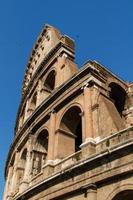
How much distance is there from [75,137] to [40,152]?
294cm

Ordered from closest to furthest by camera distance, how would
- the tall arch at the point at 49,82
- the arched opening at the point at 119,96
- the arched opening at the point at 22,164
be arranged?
1. the arched opening at the point at 119,96
2. the arched opening at the point at 22,164
3. the tall arch at the point at 49,82

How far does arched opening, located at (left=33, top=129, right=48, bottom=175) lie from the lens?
18.1m

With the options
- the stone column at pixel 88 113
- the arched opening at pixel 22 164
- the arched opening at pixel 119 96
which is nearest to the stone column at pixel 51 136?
the stone column at pixel 88 113

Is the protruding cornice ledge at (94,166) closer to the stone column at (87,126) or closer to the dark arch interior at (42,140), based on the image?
→ the stone column at (87,126)

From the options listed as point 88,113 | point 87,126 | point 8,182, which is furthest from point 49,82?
point 87,126

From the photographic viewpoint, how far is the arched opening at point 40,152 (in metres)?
18.1

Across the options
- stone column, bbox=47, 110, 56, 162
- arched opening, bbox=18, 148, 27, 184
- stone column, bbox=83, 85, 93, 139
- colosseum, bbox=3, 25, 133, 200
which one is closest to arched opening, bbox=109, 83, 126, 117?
colosseum, bbox=3, 25, 133, 200

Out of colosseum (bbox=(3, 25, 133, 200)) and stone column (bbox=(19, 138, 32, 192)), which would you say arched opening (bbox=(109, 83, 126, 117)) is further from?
stone column (bbox=(19, 138, 32, 192))

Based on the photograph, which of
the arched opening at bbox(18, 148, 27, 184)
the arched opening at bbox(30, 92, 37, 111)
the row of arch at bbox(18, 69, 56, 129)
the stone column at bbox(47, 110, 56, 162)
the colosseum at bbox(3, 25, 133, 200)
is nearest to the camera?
the colosseum at bbox(3, 25, 133, 200)

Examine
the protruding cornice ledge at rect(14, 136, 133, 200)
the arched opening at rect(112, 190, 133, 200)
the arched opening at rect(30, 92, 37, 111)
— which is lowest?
the arched opening at rect(112, 190, 133, 200)

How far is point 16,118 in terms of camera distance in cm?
2786

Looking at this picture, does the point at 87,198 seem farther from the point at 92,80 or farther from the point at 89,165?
the point at 92,80

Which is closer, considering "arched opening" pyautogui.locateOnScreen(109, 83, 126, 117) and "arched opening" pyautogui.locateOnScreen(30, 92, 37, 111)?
"arched opening" pyautogui.locateOnScreen(109, 83, 126, 117)

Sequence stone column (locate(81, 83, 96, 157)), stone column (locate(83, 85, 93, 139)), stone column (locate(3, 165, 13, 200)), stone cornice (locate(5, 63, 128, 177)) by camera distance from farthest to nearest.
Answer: stone column (locate(3, 165, 13, 200))
stone cornice (locate(5, 63, 128, 177))
stone column (locate(83, 85, 93, 139))
stone column (locate(81, 83, 96, 157))
